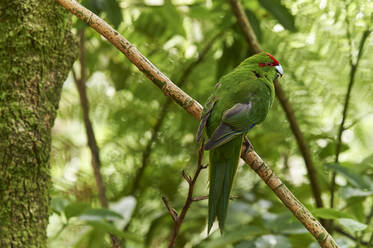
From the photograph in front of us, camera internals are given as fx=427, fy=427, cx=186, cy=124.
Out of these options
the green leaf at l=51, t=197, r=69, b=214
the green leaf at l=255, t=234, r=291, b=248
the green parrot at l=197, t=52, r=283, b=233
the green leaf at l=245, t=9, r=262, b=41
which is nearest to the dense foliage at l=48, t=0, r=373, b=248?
the green leaf at l=245, t=9, r=262, b=41

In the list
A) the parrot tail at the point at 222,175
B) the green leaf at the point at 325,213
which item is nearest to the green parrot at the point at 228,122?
the parrot tail at the point at 222,175

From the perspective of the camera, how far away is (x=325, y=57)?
138 centimetres

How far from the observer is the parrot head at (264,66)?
913mm

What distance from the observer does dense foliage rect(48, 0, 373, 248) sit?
4.15 feet

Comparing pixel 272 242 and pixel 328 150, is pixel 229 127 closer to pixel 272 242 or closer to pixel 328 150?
pixel 272 242

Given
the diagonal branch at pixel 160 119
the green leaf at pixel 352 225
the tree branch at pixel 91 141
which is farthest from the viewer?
the diagonal branch at pixel 160 119

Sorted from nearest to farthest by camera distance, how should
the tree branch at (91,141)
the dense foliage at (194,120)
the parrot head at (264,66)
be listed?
the parrot head at (264,66)
the tree branch at (91,141)
the dense foliage at (194,120)

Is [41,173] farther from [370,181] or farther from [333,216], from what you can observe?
[370,181]

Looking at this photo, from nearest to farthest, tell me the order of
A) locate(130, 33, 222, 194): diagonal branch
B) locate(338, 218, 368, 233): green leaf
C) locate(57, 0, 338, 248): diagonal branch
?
1. locate(57, 0, 338, 248): diagonal branch
2. locate(338, 218, 368, 233): green leaf
3. locate(130, 33, 222, 194): diagonal branch

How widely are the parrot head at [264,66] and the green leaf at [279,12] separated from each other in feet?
0.49

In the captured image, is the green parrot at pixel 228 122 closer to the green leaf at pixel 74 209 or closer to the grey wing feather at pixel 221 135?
the grey wing feather at pixel 221 135

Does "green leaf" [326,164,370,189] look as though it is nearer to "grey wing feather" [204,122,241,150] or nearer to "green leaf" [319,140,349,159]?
"green leaf" [319,140,349,159]

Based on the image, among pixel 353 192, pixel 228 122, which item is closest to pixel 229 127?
pixel 228 122

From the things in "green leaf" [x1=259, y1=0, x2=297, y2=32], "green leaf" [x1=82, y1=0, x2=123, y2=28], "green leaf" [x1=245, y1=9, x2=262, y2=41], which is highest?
"green leaf" [x1=82, y1=0, x2=123, y2=28]
